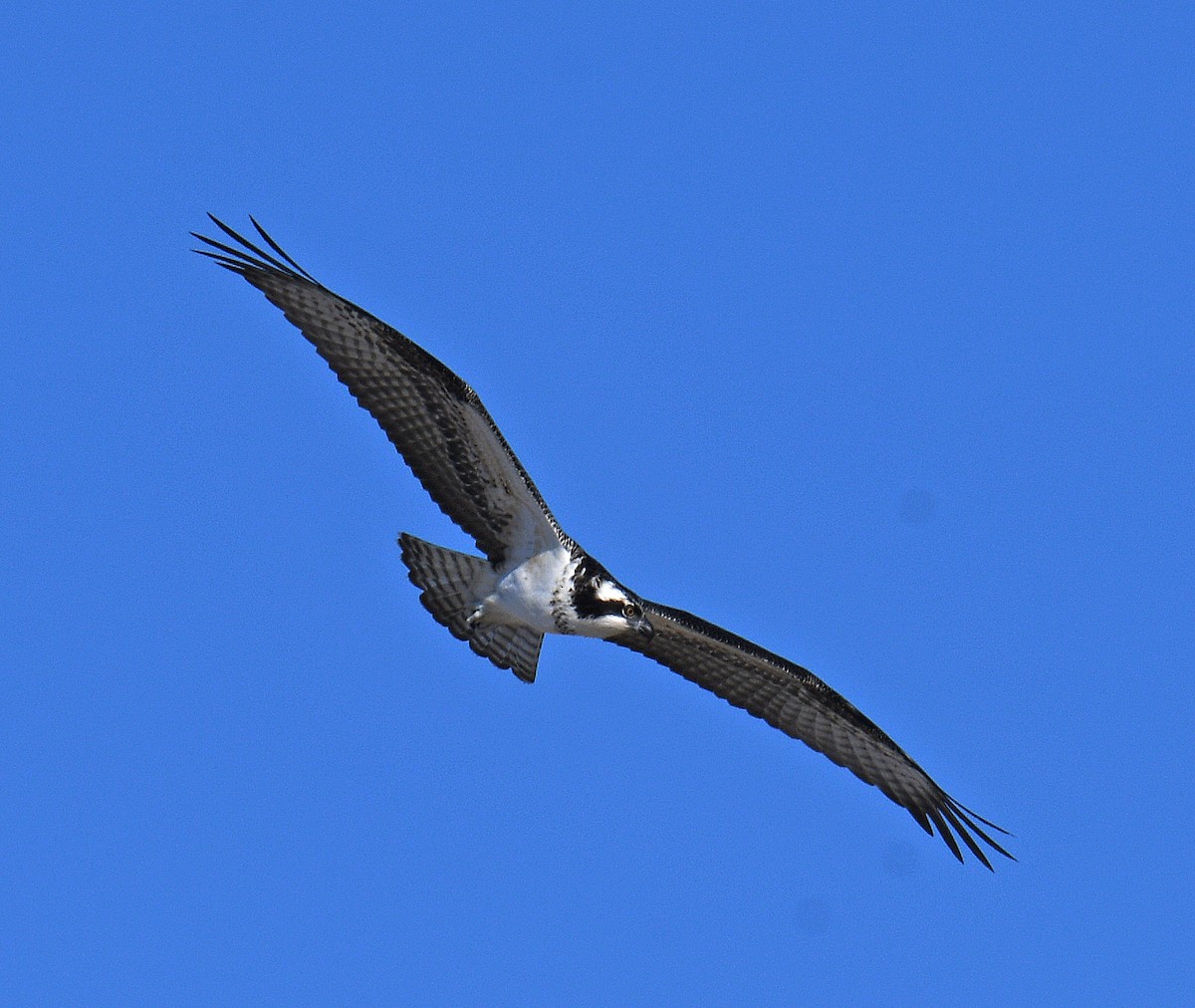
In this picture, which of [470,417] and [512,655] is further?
[512,655]

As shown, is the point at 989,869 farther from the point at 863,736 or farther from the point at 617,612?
the point at 617,612

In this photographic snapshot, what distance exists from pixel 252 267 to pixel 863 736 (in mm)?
5670

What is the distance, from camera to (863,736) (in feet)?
50.3

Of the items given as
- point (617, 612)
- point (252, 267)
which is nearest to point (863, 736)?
point (617, 612)

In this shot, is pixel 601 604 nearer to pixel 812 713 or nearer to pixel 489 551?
pixel 489 551

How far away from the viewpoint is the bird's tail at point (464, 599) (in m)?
14.2

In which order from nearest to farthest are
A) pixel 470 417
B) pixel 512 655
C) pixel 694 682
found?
pixel 470 417, pixel 512 655, pixel 694 682

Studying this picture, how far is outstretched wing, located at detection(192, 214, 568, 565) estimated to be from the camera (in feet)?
44.1

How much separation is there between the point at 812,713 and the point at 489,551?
2942mm

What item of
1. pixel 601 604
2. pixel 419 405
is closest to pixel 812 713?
pixel 601 604

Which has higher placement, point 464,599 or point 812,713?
point 812,713

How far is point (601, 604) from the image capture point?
45.9 ft

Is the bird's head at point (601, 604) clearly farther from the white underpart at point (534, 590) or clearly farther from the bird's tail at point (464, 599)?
the bird's tail at point (464, 599)

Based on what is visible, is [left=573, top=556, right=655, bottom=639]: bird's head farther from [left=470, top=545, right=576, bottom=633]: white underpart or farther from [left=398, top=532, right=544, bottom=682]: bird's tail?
[left=398, top=532, right=544, bottom=682]: bird's tail
